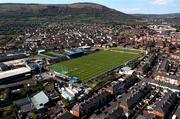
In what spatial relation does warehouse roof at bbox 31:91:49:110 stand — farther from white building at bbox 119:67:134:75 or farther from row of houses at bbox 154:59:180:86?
row of houses at bbox 154:59:180:86

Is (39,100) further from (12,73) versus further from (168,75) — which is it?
(168,75)

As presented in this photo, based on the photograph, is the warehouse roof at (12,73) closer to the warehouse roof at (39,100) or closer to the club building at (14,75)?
the club building at (14,75)

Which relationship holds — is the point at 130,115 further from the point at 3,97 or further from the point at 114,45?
the point at 114,45

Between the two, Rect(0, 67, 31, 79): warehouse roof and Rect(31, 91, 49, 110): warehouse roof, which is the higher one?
Rect(0, 67, 31, 79): warehouse roof

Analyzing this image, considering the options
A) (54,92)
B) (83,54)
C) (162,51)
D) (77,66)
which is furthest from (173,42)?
(54,92)

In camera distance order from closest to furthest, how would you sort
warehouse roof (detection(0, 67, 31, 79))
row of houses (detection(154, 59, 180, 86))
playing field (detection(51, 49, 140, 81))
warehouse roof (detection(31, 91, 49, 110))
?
warehouse roof (detection(31, 91, 49, 110)), row of houses (detection(154, 59, 180, 86)), warehouse roof (detection(0, 67, 31, 79)), playing field (detection(51, 49, 140, 81))

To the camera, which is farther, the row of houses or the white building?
the white building

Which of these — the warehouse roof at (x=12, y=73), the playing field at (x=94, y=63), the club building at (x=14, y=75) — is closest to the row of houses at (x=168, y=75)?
the playing field at (x=94, y=63)

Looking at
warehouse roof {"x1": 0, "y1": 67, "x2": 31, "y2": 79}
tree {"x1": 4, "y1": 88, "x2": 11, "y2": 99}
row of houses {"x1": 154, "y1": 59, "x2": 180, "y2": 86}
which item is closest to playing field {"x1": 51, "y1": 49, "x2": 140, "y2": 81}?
warehouse roof {"x1": 0, "y1": 67, "x2": 31, "y2": 79}
